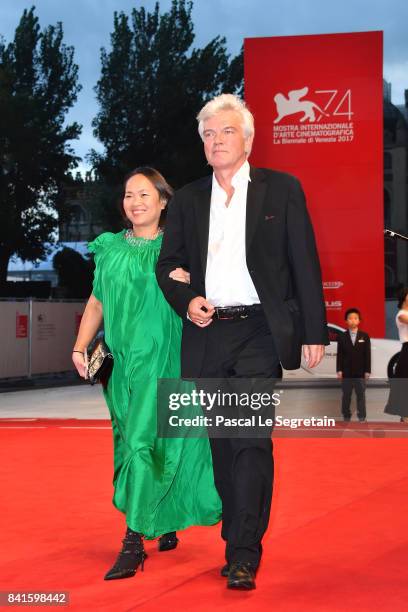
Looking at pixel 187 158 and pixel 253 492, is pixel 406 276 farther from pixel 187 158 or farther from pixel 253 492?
pixel 253 492

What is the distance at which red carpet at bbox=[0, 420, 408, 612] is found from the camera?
3.92 metres

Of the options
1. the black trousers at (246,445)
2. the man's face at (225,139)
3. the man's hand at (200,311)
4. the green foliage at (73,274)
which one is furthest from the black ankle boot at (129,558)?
the green foliage at (73,274)

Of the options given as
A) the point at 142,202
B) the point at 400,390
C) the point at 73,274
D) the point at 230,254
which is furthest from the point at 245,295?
the point at 73,274

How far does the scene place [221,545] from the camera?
4910mm

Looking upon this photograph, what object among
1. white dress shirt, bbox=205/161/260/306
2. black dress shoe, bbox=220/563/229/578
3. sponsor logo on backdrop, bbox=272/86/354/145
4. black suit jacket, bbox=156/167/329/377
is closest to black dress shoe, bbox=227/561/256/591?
black dress shoe, bbox=220/563/229/578

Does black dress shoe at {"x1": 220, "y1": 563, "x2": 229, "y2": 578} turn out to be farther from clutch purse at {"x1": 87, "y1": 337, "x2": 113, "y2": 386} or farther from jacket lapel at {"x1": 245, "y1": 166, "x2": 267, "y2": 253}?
jacket lapel at {"x1": 245, "y1": 166, "x2": 267, "y2": 253}

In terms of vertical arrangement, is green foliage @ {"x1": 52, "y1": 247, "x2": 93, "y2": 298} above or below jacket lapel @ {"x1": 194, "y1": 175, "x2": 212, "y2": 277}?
above

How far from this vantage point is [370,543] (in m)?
4.89

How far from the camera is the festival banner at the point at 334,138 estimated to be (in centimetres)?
1391

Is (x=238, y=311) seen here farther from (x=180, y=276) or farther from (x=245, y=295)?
(x=180, y=276)

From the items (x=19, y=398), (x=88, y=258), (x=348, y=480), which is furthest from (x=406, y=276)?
(x=348, y=480)

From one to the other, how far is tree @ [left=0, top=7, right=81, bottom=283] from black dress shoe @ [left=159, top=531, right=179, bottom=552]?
3291 centimetres

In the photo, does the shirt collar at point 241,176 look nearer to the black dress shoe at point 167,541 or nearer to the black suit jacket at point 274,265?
the black suit jacket at point 274,265

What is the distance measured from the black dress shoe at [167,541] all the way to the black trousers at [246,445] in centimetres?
82
